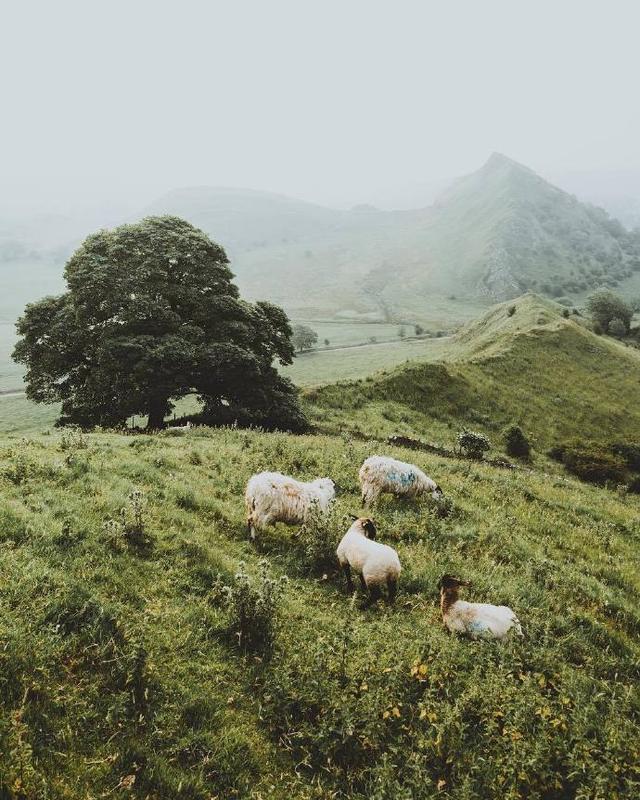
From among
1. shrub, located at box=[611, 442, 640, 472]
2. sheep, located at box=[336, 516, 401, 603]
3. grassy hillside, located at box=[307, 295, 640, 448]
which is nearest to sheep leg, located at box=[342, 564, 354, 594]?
sheep, located at box=[336, 516, 401, 603]

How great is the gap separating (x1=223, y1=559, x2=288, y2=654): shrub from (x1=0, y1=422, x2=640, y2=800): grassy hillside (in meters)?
0.16

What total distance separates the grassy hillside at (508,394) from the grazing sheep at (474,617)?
76.4 ft

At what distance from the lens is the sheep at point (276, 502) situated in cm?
1148

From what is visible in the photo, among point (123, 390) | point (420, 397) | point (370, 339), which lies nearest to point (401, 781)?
point (123, 390)

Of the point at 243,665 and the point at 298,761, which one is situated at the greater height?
the point at 243,665

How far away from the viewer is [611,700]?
7406mm

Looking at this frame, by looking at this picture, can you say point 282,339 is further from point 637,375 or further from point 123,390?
point 637,375

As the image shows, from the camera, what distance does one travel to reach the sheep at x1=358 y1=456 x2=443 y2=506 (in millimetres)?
14273

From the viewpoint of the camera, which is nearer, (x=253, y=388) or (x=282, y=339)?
(x=253, y=388)

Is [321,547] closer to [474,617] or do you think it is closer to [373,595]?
[373,595]

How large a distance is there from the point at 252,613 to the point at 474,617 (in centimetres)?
403

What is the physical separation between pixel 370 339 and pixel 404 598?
4692 inches

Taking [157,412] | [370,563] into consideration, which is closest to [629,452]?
[157,412]

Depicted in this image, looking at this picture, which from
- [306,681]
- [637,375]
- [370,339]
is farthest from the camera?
[370,339]
